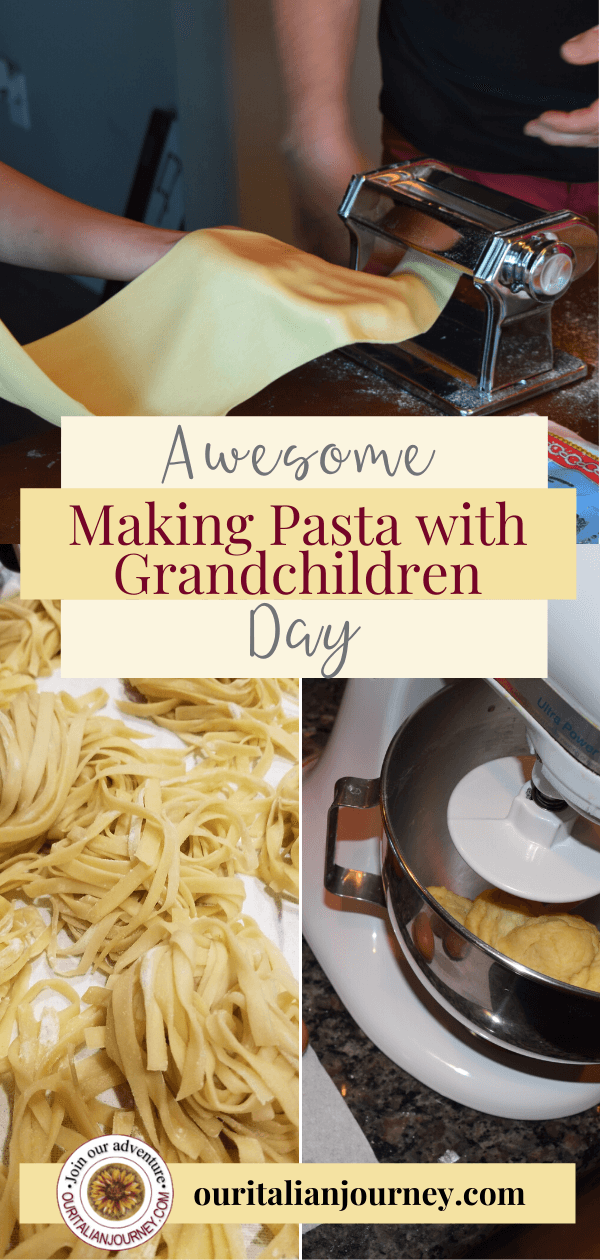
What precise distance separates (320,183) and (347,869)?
583mm

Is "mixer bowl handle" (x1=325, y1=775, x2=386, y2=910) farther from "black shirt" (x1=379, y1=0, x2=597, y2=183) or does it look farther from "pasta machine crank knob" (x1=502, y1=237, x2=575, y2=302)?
"black shirt" (x1=379, y1=0, x2=597, y2=183)

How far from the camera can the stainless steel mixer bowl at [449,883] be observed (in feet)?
1.05

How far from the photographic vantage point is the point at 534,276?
56cm

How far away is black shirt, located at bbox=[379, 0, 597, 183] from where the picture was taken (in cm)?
76

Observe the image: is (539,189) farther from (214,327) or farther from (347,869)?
(347,869)

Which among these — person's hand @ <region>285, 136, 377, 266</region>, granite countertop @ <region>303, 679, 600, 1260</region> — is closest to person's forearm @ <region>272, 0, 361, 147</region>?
person's hand @ <region>285, 136, 377, 266</region>

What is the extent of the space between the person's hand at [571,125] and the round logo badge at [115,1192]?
87 cm

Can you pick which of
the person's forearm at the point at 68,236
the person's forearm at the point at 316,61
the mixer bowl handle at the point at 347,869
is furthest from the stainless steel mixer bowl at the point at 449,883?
the person's forearm at the point at 316,61

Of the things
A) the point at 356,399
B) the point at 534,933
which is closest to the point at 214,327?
the point at 356,399

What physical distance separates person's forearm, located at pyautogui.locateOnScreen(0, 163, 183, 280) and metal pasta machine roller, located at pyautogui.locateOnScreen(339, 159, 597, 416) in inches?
6.2

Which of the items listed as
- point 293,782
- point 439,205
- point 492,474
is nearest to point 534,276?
point 439,205

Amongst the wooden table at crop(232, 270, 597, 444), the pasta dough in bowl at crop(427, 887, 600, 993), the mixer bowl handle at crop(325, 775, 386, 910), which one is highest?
the wooden table at crop(232, 270, 597, 444)

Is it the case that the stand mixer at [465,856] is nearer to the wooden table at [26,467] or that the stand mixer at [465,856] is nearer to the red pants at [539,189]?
the wooden table at [26,467]

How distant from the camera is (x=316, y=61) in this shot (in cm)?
73
